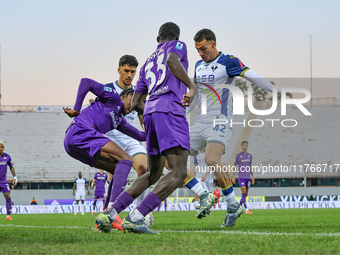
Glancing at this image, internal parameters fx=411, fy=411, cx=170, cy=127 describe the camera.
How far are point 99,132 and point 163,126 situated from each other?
1.49 meters

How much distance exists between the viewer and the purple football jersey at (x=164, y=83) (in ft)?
14.0

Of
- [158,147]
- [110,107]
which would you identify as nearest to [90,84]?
[110,107]

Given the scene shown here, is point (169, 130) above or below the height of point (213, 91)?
below

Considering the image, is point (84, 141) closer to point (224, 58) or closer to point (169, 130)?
point (169, 130)

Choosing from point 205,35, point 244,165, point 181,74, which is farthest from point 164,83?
point 244,165

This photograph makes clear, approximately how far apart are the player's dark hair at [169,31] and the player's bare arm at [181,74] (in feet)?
1.73

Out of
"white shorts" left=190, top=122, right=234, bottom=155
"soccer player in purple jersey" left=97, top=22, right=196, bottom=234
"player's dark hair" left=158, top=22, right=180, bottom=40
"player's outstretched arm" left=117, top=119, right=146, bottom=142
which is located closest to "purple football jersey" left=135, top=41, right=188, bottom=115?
"soccer player in purple jersey" left=97, top=22, right=196, bottom=234

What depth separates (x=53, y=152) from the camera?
38500mm

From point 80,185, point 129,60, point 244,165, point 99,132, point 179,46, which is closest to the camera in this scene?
point 179,46

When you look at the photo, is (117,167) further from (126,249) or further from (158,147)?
(126,249)

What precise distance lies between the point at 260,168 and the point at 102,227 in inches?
1211

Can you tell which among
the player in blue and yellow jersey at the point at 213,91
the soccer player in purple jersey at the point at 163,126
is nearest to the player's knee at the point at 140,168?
the player in blue and yellow jersey at the point at 213,91

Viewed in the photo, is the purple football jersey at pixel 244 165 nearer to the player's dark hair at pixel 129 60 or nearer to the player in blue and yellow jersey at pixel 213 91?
the player in blue and yellow jersey at pixel 213 91

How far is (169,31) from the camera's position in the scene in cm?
458
